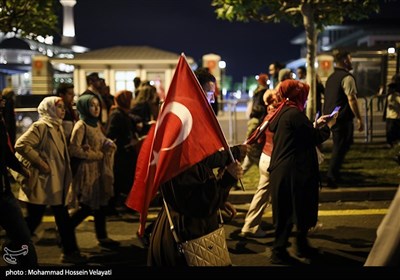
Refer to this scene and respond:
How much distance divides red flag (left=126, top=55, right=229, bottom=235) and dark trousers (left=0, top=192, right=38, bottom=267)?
183 cm

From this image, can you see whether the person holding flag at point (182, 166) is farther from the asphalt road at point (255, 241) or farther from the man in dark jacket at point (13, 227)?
the asphalt road at point (255, 241)

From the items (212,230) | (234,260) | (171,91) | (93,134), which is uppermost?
(171,91)

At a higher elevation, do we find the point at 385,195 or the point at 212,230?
the point at 212,230

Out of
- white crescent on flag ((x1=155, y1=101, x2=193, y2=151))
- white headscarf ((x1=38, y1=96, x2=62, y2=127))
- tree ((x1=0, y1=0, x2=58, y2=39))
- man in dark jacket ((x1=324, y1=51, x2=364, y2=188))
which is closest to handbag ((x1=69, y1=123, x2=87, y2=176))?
white headscarf ((x1=38, y1=96, x2=62, y2=127))

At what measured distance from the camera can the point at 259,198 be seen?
21.1ft

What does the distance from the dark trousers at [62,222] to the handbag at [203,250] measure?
271 centimetres

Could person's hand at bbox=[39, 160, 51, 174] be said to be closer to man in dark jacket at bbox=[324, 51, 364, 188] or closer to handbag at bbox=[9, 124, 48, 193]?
handbag at bbox=[9, 124, 48, 193]

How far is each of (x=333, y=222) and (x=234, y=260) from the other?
1.98 m

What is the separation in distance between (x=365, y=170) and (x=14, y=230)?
23.3 feet

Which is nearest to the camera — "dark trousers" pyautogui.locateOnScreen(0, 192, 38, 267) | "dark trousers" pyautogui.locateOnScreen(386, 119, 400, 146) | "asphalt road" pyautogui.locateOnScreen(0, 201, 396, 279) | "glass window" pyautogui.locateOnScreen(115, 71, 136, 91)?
"dark trousers" pyautogui.locateOnScreen(0, 192, 38, 267)

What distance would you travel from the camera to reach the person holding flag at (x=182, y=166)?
336 cm

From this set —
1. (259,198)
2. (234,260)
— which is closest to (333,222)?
(259,198)

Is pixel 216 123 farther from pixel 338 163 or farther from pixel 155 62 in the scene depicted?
pixel 155 62

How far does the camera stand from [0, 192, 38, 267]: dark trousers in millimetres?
4734
